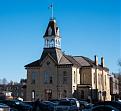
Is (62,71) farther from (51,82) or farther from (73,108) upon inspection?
(73,108)

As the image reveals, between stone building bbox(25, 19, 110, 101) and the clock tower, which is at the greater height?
the clock tower

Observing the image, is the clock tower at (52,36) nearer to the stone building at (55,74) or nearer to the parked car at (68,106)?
the stone building at (55,74)

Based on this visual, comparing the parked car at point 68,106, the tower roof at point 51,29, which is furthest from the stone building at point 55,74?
the parked car at point 68,106

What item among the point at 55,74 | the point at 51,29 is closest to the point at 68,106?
the point at 55,74

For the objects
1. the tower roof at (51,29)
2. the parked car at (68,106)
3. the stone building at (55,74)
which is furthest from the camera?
the tower roof at (51,29)

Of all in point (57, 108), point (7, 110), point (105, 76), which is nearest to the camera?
point (7, 110)

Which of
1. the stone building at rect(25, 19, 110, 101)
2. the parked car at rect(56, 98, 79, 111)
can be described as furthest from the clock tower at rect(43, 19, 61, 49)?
the parked car at rect(56, 98, 79, 111)

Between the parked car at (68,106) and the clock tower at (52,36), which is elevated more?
the clock tower at (52,36)

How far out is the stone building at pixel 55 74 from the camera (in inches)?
3238

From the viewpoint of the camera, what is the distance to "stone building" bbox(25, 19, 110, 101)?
270ft

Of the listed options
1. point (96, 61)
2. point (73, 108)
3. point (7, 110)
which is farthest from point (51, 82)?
point (7, 110)

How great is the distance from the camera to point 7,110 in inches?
1115

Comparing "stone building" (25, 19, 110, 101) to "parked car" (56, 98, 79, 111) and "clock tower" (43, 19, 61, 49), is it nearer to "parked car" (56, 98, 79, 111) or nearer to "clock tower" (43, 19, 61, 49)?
"clock tower" (43, 19, 61, 49)

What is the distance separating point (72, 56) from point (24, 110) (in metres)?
48.3
